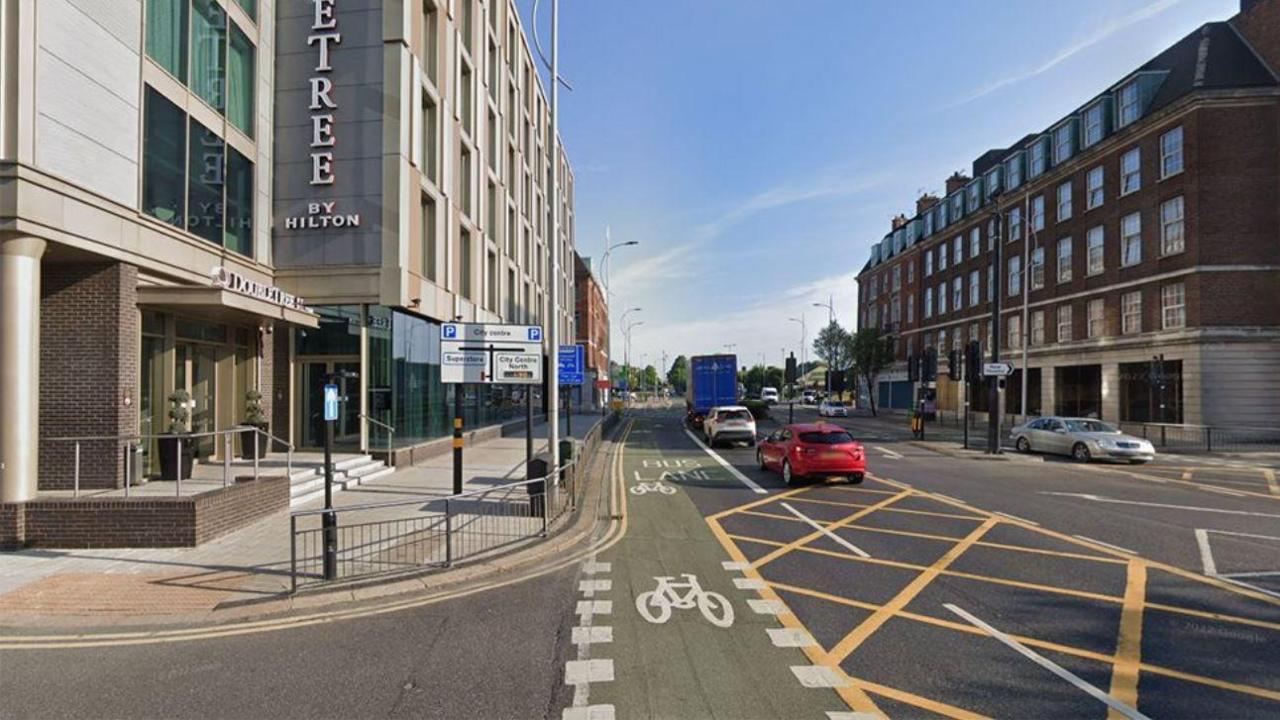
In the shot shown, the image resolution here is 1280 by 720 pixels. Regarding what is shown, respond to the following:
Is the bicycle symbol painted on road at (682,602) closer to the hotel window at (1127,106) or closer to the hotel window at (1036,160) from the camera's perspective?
the hotel window at (1127,106)

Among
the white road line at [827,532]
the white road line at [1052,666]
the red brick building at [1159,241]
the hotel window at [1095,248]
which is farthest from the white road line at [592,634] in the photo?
the hotel window at [1095,248]

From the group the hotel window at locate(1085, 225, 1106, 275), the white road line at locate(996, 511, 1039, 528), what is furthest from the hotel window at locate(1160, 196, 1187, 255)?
the white road line at locate(996, 511, 1039, 528)

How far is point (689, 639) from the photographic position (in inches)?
234

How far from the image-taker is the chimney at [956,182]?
53.5m

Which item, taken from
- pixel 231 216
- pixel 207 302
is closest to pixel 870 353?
pixel 231 216

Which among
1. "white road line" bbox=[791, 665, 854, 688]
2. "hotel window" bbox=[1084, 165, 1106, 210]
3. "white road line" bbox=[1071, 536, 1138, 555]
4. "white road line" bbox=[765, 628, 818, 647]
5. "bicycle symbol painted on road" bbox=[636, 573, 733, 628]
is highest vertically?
"hotel window" bbox=[1084, 165, 1106, 210]

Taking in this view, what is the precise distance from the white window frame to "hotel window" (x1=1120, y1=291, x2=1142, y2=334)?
4697mm

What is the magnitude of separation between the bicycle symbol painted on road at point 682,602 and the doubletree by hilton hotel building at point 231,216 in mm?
9294

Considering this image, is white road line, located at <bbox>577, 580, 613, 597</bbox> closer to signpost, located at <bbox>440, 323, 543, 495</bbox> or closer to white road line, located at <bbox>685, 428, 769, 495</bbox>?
signpost, located at <bbox>440, 323, 543, 495</bbox>

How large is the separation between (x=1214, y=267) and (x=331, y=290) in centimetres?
3435

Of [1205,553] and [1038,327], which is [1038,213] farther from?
[1205,553]

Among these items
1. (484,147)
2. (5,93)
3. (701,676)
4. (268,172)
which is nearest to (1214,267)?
(484,147)

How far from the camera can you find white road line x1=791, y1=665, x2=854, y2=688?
4945 mm

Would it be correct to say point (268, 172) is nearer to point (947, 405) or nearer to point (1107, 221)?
point (1107, 221)
